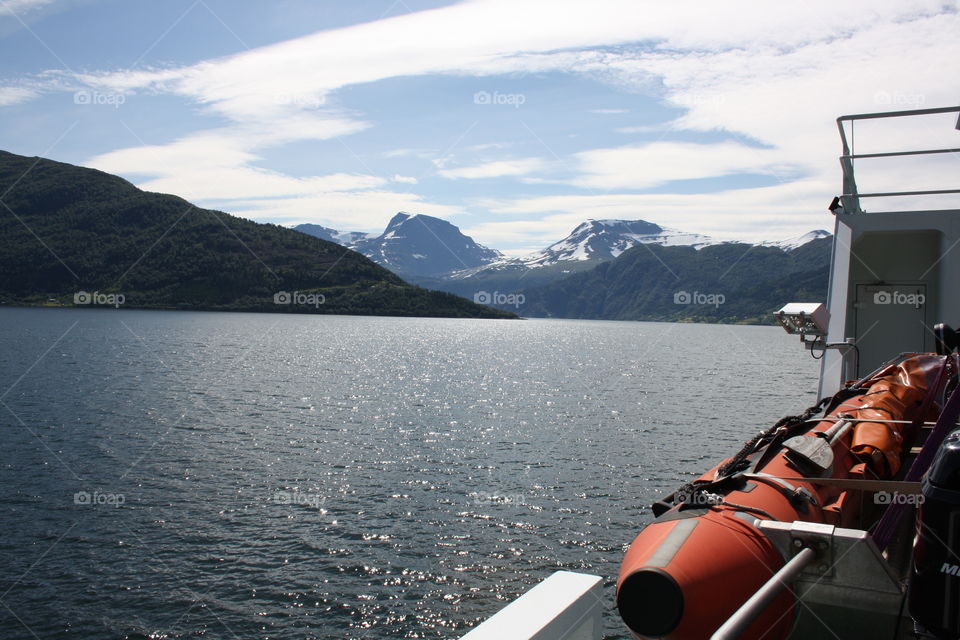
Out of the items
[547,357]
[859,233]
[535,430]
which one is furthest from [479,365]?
[859,233]

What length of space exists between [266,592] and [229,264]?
19252cm

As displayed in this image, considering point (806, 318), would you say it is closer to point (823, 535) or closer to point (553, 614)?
point (823, 535)

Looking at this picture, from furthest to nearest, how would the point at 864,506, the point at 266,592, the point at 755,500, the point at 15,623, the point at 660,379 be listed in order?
the point at 660,379 → the point at 266,592 → the point at 15,623 → the point at 864,506 → the point at 755,500

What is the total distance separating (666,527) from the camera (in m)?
4.52

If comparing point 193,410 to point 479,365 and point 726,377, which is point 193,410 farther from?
point 726,377

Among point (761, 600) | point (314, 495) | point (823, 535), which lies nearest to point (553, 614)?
point (761, 600)

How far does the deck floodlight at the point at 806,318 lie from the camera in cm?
1300

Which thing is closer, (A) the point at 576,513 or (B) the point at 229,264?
(A) the point at 576,513

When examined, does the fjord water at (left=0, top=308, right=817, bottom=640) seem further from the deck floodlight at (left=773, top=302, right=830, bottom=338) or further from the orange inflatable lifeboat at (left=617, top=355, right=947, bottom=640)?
the orange inflatable lifeboat at (left=617, top=355, right=947, bottom=640)

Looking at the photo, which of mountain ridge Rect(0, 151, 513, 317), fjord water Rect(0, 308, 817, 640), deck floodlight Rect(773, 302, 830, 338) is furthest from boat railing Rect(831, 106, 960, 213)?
mountain ridge Rect(0, 151, 513, 317)

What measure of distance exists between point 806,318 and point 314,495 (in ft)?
40.9

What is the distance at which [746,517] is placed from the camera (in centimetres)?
447

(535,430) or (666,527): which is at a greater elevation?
(666,527)

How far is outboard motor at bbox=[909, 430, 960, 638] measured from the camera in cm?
304
